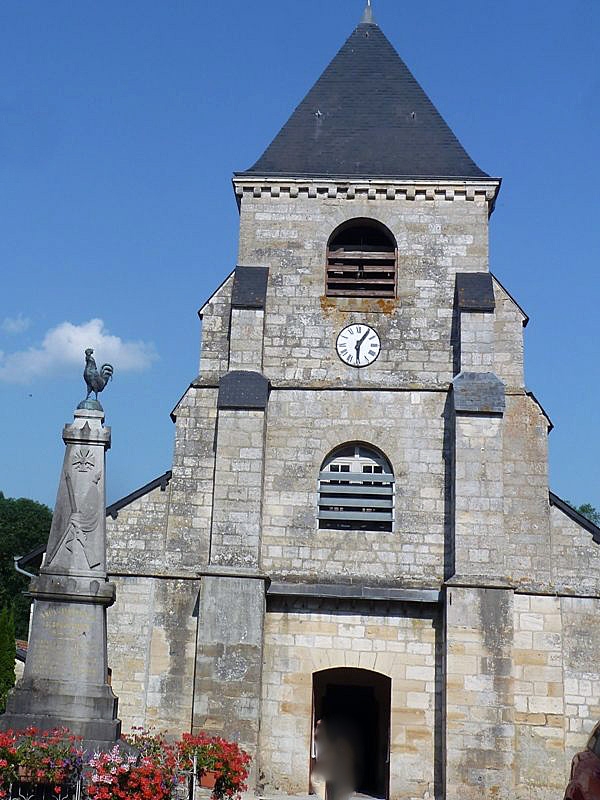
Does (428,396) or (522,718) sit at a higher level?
(428,396)

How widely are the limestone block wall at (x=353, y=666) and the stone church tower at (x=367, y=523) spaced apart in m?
0.03

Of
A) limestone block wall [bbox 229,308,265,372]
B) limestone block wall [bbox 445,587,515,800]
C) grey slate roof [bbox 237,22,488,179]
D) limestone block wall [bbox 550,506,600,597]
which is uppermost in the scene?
grey slate roof [bbox 237,22,488,179]

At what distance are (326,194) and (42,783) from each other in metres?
10.2

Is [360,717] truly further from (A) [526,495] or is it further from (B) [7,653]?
(B) [7,653]

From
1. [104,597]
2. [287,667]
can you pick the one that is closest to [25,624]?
[287,667]

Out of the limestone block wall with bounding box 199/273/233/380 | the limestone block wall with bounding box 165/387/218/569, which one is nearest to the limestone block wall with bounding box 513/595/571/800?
the limestone block wall with bounding box 165/387/218/569

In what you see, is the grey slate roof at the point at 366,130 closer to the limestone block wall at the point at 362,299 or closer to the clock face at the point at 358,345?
the limestone block wall at the point at 362,299

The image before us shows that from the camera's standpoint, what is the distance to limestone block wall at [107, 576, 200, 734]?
44.8 ft

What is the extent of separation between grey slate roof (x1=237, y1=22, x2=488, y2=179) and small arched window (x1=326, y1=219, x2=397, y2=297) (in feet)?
3.47

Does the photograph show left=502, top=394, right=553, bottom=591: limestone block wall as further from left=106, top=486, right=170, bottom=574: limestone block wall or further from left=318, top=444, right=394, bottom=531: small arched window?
left=106, top=486, right=170, bottom=574: limestone block wall

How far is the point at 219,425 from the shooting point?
1415 centimetres

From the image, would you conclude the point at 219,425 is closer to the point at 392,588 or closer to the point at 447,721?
the point at 392,588

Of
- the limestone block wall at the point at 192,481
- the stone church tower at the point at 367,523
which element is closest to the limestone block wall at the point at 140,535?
the stone church tower at the point at 367,523

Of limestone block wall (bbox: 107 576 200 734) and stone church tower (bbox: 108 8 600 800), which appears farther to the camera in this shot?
A: limestone block wall (bbox: 107 576 200 734)
